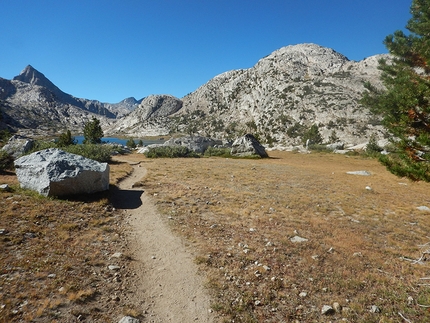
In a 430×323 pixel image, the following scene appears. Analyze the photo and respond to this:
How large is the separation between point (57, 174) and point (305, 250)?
13242 mm

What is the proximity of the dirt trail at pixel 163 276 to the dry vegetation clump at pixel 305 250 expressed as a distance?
0.49m

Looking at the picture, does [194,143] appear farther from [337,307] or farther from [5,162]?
[337,307]

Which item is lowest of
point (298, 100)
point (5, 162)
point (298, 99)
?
point (5, 162)

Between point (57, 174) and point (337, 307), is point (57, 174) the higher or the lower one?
the higher one

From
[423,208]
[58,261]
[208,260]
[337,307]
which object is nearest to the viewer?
[337,307]

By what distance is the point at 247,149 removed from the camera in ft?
165

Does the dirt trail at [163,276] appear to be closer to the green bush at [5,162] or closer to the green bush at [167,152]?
the green bush at [5,162]

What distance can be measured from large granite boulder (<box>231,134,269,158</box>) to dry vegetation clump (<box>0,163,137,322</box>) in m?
39.4

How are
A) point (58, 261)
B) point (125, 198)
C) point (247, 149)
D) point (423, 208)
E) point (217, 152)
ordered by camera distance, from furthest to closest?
point (217, 152)
point (247, 149)
point (423, 208)
point (125, 198)
point (58, 261)

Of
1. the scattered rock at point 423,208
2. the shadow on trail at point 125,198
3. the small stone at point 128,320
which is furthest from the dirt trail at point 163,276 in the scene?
the scattered rock at point 423,208

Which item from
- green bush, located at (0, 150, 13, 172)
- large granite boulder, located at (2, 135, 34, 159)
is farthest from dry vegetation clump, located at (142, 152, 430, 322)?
large granite boulder, located at (2, 135, 34, 159)

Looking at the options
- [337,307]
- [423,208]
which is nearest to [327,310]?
[337,307]

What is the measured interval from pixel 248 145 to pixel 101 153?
31.3 m

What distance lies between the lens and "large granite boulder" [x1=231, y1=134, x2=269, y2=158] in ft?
161
